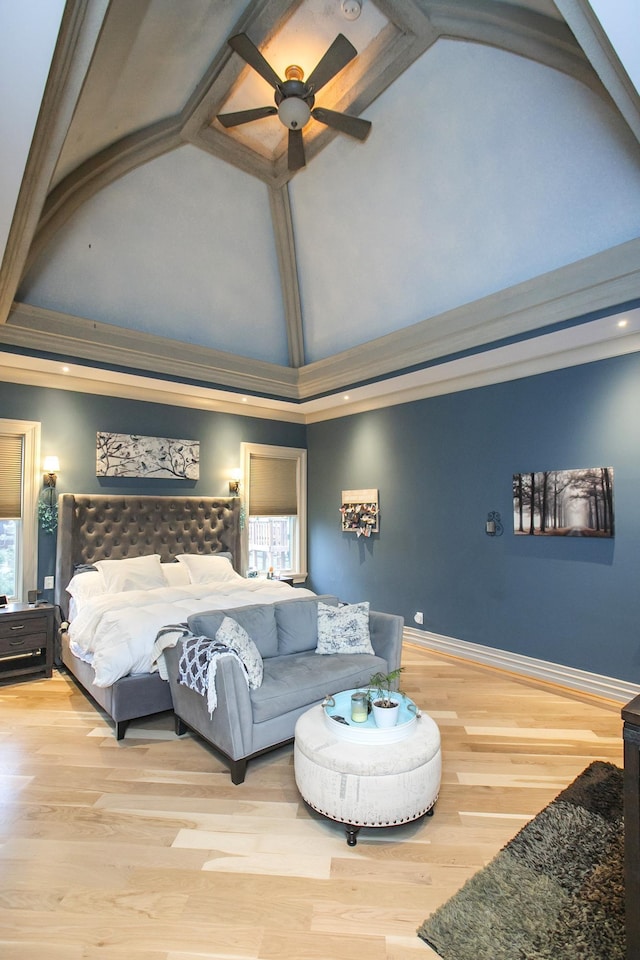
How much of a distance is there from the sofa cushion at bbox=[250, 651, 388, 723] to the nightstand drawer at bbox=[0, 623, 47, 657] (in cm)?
234

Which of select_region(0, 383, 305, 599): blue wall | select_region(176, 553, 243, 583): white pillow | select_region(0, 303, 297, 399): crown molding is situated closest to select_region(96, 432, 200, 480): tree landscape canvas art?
select_region(0, 383, 305, 599): blue wall

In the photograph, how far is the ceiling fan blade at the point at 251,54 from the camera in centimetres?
292

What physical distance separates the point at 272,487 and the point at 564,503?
145 inches

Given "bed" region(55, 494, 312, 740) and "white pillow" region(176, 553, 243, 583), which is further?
"white pillow" region(176, 553, 243, 583)

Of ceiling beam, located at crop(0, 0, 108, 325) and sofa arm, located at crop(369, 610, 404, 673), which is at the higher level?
ceiling beam, located at crop(0, 0, 108, 325)

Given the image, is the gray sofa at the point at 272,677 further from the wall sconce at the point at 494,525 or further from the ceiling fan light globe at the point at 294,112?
the ceiling fan light globe at the point at 294,112

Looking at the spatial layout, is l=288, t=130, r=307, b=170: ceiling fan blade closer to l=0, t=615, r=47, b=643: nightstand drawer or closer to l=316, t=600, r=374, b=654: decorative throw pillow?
l=316, t=600, r=374, b=654: decorative throw pillow

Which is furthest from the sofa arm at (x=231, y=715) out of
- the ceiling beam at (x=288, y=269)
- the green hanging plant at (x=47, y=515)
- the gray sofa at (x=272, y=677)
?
the ceiling beam at (x=288, y=269)

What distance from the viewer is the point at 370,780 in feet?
7.35

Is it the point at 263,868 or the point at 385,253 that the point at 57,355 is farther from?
the point at 263,868

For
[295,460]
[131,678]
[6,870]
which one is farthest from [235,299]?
[6,870]

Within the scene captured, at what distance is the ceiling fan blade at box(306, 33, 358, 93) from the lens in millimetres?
3004

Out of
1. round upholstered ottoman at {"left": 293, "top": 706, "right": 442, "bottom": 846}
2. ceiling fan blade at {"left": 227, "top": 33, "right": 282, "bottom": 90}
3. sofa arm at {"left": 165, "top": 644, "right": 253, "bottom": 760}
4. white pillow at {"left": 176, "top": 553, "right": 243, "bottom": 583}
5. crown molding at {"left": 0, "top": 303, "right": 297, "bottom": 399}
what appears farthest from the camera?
white pillow at {"left": 176, "top": 553, "right": 243, "bottom": 583}

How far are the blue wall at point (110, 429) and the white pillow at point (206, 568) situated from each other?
87 cm
